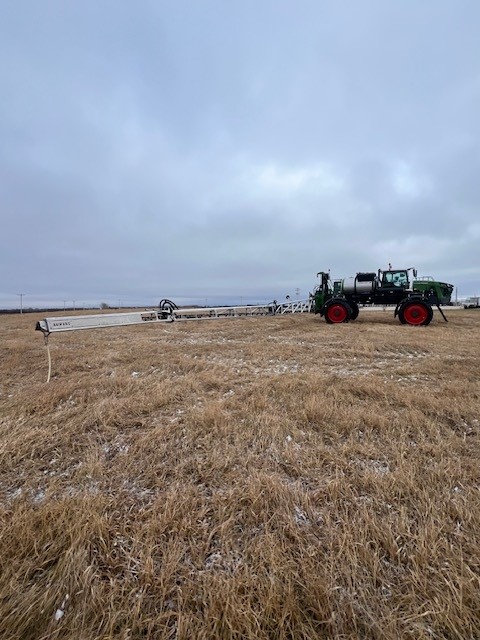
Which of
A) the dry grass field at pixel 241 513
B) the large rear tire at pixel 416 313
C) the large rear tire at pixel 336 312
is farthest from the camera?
the large rear tire at pixel 336 312

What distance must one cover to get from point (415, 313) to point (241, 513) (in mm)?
12730

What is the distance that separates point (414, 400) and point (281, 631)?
10.7 ft

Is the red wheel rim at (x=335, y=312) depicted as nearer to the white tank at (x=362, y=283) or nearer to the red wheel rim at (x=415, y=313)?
the white tank at (x=362, y=283)

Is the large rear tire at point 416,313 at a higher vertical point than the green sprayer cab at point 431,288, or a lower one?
lower

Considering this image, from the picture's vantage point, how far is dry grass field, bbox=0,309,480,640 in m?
1.37

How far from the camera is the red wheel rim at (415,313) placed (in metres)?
12.0

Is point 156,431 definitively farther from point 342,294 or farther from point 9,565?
point 342,294

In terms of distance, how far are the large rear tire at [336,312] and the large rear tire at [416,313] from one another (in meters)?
2.22

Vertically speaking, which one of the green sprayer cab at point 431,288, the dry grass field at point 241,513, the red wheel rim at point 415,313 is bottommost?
the dry grass field at point 241,513

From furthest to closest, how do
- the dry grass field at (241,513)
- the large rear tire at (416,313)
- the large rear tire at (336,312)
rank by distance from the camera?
the large rear tire at (336,312) < the large rear tire at (416,313) < the dry grass field at (241,513)

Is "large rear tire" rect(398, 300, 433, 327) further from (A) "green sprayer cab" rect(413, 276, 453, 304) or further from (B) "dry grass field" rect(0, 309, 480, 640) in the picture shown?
(B) "dry grass field" rect(0, 309, 480, 640)

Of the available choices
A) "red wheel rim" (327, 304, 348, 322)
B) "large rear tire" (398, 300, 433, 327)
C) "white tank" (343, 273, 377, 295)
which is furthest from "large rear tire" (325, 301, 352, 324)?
"large rear tire" (398, 300, 433, 327)

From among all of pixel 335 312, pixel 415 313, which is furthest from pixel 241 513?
pixel 415 313

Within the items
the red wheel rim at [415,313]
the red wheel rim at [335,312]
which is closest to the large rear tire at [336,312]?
the red wheel rim at [335,312]
